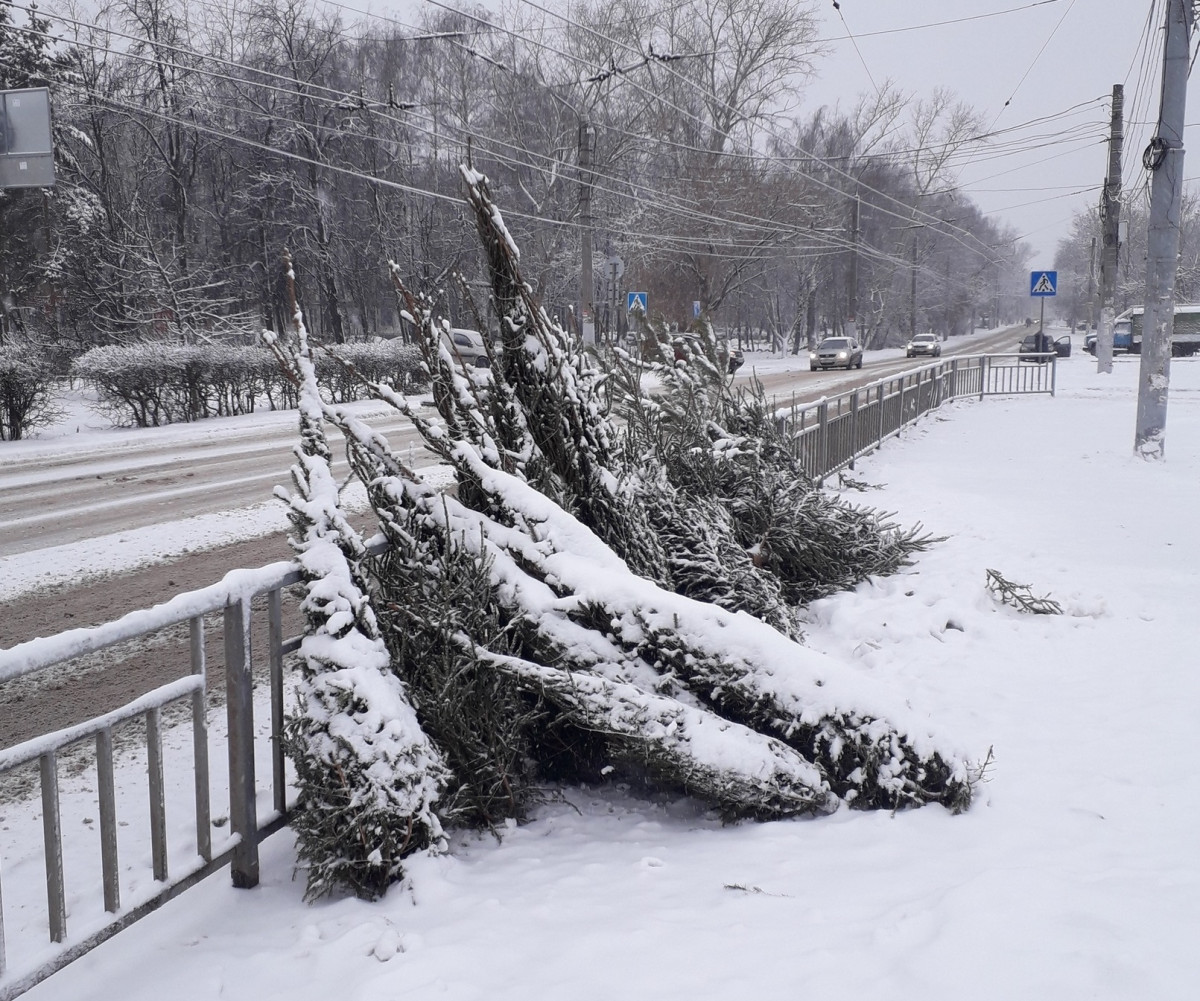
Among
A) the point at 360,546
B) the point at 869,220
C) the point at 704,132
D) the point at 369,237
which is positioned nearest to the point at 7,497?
the point at 360,546

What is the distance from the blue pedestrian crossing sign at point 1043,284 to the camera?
24594 mm

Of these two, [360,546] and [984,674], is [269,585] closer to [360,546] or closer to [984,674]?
[360,546]

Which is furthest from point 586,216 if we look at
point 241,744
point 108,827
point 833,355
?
point 108,827

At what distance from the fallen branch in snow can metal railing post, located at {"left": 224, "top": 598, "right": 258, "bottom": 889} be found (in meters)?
4.64

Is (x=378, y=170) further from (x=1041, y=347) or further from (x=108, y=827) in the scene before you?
(x=108, y=827)

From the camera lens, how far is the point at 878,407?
505 inches

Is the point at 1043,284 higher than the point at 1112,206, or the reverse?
the point at 1112,206

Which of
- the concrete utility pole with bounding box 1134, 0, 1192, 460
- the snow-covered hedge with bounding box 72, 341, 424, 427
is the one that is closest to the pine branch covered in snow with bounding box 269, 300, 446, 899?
the concrete utility pole with bounding box 1134, 0, 1192, 460

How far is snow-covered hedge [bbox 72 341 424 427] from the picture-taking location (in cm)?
1802

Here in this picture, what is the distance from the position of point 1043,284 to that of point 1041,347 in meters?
6.17

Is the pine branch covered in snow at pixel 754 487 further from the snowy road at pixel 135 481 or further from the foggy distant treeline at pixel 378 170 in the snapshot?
the foggy distant treeline at pixel 378 170

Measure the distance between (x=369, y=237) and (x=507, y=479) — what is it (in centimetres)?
4185

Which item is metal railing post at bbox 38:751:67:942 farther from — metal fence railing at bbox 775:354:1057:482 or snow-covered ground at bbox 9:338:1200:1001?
metal fence railing at bbox 775:354:1057:482

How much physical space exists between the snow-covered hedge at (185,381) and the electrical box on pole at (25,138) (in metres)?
3.64
